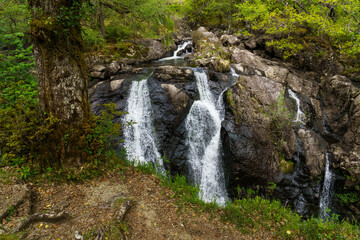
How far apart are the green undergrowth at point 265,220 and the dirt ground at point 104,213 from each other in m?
0.14

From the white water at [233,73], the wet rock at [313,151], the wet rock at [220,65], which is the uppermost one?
the wet rock at [220,65]

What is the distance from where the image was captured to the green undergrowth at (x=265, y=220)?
3.80 meters

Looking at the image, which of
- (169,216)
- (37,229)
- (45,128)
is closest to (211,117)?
(169,216)

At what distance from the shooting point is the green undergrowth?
3799 millimetres

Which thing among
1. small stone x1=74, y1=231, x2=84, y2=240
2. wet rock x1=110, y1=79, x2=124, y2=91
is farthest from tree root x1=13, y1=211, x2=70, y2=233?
wet rock x1=110, y1=79, x2=124, y2=91

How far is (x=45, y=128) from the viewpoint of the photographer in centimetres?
387

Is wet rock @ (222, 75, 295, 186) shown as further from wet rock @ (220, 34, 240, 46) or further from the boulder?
the boulder

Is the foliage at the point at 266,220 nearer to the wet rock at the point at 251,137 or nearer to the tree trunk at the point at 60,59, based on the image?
the tree trunk at the point at 60,59

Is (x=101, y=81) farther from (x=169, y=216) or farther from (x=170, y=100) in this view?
(x=169, y=216)

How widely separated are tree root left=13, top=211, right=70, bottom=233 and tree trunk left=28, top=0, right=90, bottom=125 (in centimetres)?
188

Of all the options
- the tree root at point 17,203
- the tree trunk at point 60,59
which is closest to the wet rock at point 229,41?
the tree trunk at point 60,59

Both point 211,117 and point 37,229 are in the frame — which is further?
point 211,117

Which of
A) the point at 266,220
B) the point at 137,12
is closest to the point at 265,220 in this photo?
the point at 266,220

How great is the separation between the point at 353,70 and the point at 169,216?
1600cm
